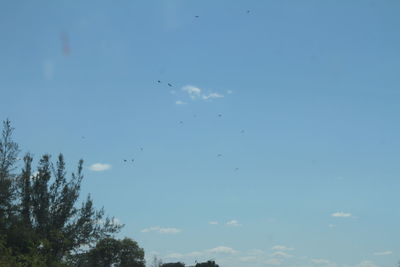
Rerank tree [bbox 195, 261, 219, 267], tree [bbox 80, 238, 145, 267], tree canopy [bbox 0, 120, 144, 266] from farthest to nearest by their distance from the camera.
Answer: tree [bbox 195, 261, 219, 267] → tree [bbox 80, 238, 145, 267] → tree canopy [bbox 0, 120, 144, 266]

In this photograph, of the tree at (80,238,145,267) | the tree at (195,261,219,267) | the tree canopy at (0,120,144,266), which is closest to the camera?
the tree canopy at (0,120,144,266)

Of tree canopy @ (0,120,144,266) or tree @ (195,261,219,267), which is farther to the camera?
tree @ (195,261,219,267)

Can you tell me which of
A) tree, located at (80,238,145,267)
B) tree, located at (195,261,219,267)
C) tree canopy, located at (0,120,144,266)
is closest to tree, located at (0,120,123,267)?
tree canopy, located at (0,120,144,266)

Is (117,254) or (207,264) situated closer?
(117,254)

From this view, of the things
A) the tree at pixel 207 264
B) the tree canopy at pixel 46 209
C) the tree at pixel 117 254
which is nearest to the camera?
the tree canopy at pixel 46 209

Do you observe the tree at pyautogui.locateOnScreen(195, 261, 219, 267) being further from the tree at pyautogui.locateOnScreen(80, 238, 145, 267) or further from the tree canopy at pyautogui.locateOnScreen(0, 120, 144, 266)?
the tree canopy at pyautogui.locateOnScreen(0, 120, 144, 266)

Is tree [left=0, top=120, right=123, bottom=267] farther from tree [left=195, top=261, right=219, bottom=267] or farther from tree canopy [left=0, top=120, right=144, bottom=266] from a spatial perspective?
tree [left=195, top=261, right=219, bottom=267]

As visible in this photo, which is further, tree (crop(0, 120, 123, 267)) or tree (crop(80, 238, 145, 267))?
tree (crop(80, 238, 145, 267))

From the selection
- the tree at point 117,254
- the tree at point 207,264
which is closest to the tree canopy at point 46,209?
the tree at point 117,254

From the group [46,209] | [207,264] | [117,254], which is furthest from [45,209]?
[207,264]

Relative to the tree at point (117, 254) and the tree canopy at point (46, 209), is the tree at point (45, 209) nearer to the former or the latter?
the tree canopy at point (46, 209)

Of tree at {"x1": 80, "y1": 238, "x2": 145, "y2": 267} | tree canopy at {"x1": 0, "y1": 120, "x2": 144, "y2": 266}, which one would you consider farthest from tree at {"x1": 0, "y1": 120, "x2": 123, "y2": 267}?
tree at {"x1": 80, "y1": 238, "x2": 145, "y2": 267}

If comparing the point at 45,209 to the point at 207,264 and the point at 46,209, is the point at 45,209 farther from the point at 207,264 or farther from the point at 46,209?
the point at 207,264

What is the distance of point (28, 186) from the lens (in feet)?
115
